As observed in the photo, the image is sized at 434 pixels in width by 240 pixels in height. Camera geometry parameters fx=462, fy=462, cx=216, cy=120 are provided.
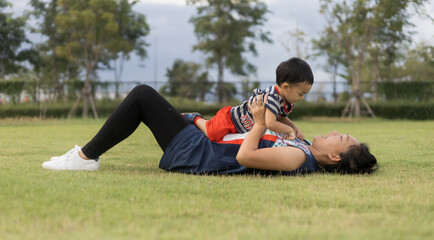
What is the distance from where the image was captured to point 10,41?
27.1m

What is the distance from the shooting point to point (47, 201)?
2.55m

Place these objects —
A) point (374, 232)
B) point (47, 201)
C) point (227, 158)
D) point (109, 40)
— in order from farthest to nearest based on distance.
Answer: point (109, 40), point (227, 158), point (47, 201), point (374, 232)

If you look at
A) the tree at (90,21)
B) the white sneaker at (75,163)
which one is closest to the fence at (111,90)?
the tree at (90,21)

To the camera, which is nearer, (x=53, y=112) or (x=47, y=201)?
(x=47, y=201)

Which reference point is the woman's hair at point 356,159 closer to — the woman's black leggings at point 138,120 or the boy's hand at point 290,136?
the boy's hand at point 290,136

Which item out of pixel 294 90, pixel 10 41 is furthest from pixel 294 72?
pixel 10 41

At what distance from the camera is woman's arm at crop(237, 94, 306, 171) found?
10.9 ft

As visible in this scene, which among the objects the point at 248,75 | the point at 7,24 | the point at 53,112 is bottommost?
the point at 53,112

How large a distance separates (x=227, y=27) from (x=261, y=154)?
24806 millimetres

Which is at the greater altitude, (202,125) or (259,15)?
(259,15)

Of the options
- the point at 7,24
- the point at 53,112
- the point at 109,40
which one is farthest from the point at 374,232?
the point at 7,24

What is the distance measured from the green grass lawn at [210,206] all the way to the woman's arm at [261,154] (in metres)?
0.12

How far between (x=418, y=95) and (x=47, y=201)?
63.4 ft

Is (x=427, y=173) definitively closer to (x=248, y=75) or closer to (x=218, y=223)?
(x=218, y=223)
